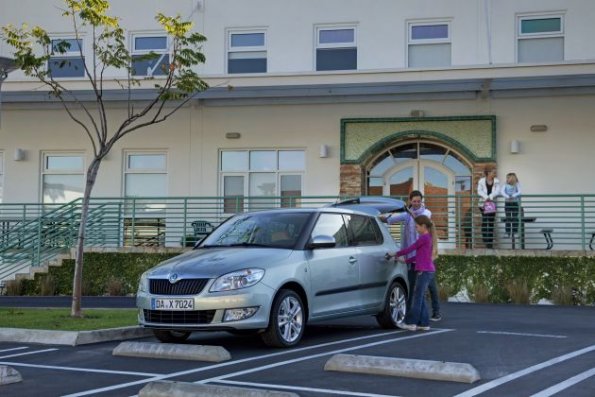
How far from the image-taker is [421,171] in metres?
20.9

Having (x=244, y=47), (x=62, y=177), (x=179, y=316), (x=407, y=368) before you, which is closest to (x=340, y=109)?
(x=244, y=47)

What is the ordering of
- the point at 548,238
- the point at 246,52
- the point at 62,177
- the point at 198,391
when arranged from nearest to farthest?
the point at 198,391 → the point at 548,238 → the point at 246,52 → the point at 62,177

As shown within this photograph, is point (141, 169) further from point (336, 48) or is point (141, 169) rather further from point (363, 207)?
point (363, 207)

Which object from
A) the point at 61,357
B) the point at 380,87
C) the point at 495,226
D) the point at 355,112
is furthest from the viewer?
the point at 355,112

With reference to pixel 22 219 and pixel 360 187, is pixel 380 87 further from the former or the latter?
pixel 22 219

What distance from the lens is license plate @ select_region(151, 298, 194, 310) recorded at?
29.7ft

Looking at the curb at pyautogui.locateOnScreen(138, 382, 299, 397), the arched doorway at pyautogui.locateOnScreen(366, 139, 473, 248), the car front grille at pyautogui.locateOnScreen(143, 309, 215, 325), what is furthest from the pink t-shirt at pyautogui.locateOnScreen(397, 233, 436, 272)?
the arched doorway at pyautogui.locateOnScreen(366, 139, 473, 248)

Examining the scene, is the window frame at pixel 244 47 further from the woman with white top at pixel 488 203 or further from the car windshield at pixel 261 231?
the car windshield at pixel 261 231

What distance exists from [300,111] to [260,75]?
1.97m

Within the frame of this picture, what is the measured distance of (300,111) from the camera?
21.3 metres

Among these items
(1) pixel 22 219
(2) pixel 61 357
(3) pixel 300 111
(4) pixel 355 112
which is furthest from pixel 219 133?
(2) pixel 61 357

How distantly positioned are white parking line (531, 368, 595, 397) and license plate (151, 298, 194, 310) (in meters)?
3.85

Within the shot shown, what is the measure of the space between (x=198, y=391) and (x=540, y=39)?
16.7 m

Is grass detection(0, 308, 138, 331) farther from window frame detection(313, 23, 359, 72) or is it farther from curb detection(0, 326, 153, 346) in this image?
window frame detection(313, 23, 359, 72)
